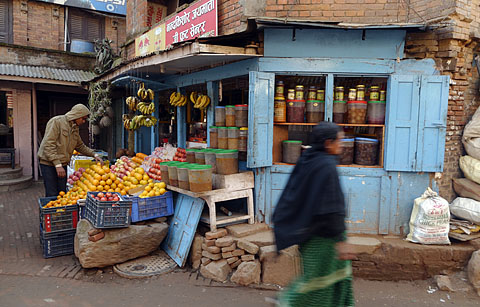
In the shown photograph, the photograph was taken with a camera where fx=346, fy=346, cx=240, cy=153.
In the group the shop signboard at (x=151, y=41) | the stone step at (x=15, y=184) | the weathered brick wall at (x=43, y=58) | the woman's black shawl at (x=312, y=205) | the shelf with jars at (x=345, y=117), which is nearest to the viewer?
the woman's black shawl at (x=312, y=205)

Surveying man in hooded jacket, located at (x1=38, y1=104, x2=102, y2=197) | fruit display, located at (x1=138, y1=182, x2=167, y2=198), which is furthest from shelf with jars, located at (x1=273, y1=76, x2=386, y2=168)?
man in hooded jacket, located at (x1=38, y1=104, x2=102, y2=197)

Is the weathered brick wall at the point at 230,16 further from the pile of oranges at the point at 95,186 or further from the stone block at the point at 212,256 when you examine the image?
the stone block at the point at 212,256

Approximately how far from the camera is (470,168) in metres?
5.41

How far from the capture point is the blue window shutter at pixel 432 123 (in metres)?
5.05

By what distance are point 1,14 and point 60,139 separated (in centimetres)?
1102

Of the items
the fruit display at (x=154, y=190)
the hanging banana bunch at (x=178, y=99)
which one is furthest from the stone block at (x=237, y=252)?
the hanging banana bunch at (x=178, y=99)

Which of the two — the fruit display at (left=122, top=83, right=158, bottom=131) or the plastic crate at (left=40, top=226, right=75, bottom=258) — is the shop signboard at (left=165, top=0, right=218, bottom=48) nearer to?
the fruit display at (left=122, top=83, right=158, bottom=131)

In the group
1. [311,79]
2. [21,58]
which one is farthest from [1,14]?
[311,79]

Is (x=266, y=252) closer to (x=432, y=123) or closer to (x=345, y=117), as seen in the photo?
(x=345, y=117)

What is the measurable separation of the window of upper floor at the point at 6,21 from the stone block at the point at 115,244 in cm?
1231

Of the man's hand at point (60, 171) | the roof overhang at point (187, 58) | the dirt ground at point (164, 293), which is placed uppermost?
the roof overhang at point (187, 58)

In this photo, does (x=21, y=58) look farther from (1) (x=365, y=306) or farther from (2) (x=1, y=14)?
(1) (x=365, y=306)

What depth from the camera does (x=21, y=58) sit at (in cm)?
1203

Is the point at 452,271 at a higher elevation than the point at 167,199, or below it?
below
